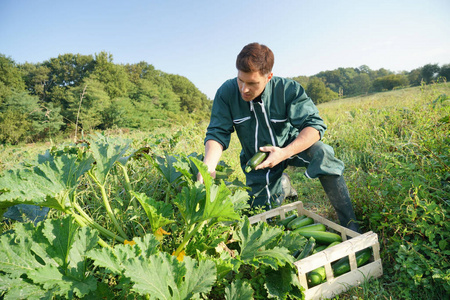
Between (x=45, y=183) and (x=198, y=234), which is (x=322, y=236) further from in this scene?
(x=45, y=183)

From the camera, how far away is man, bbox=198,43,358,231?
7.59 ft

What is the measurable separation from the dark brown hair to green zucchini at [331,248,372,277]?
1752 mm

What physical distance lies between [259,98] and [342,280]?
185cm

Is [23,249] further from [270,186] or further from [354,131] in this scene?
[354,131]

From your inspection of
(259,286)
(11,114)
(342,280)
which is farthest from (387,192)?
(11,114)

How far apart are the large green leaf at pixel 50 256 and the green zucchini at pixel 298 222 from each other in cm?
168

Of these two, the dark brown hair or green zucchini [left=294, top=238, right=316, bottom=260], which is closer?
green zucchini [left=294, top=238, right=316, bottom=260]

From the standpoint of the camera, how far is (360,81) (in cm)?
2869

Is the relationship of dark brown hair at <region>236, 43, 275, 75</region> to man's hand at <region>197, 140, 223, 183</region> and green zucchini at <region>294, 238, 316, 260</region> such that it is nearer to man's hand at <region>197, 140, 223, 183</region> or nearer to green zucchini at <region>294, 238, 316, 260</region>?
man's hand at <region>197, 140, 223, 183</region>

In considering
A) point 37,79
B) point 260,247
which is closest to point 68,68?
point 37,79

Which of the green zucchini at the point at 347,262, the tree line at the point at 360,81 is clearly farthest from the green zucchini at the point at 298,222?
the tree line at the point at 360,81

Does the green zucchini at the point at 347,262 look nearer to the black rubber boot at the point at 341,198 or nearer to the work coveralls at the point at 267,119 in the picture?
the black rubber boot at the point at 341,198

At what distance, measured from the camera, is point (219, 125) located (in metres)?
2.72

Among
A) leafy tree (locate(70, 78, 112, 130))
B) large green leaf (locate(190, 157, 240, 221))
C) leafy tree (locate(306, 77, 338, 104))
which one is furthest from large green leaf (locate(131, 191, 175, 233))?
leafy tree (locate(70, 78, 112, 130))
